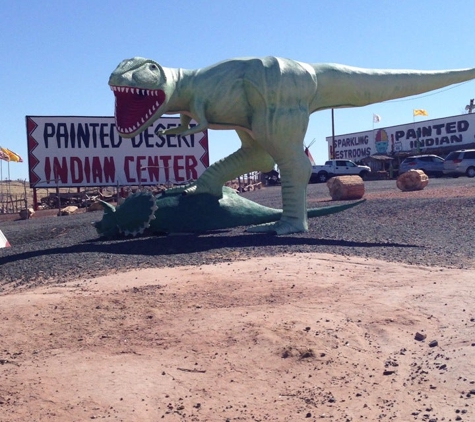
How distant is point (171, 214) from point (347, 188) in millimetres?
8960

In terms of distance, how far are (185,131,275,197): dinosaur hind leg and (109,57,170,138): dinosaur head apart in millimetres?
1793

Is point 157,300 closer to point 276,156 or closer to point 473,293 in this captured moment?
point 473,293

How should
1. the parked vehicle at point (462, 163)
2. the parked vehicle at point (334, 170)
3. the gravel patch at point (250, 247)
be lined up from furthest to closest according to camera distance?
the parked vehicle at point (334, 170) < the parked vehicle at point (462, 163) < the gravel patch at point (250, 247)

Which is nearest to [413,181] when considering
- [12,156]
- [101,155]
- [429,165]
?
[101,155]

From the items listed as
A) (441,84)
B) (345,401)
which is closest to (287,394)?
(345,401)

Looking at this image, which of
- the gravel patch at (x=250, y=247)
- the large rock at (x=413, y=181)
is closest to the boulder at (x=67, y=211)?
the gravel patch at (x=250, y=247)

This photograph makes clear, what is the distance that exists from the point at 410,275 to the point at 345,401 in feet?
10.9

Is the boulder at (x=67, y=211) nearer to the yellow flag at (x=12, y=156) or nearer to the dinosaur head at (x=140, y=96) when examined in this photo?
the yellow flag at (x=12, y=156)

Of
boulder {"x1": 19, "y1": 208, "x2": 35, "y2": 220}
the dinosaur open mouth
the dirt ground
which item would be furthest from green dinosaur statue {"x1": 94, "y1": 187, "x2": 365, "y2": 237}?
boulder {"x1": 19, "y1": 208, "x2": 35, "y2": 220}

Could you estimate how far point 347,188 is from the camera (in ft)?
61.9

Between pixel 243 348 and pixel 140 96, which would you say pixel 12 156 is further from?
pixel 243 348

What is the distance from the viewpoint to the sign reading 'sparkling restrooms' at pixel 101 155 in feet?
86.9

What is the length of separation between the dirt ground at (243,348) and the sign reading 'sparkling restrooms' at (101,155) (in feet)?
66.5

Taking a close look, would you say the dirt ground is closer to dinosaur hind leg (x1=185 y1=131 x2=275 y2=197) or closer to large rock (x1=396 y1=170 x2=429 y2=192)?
dinosaur hind leg (x1=185 y1=131 x2=275 y2=197)
